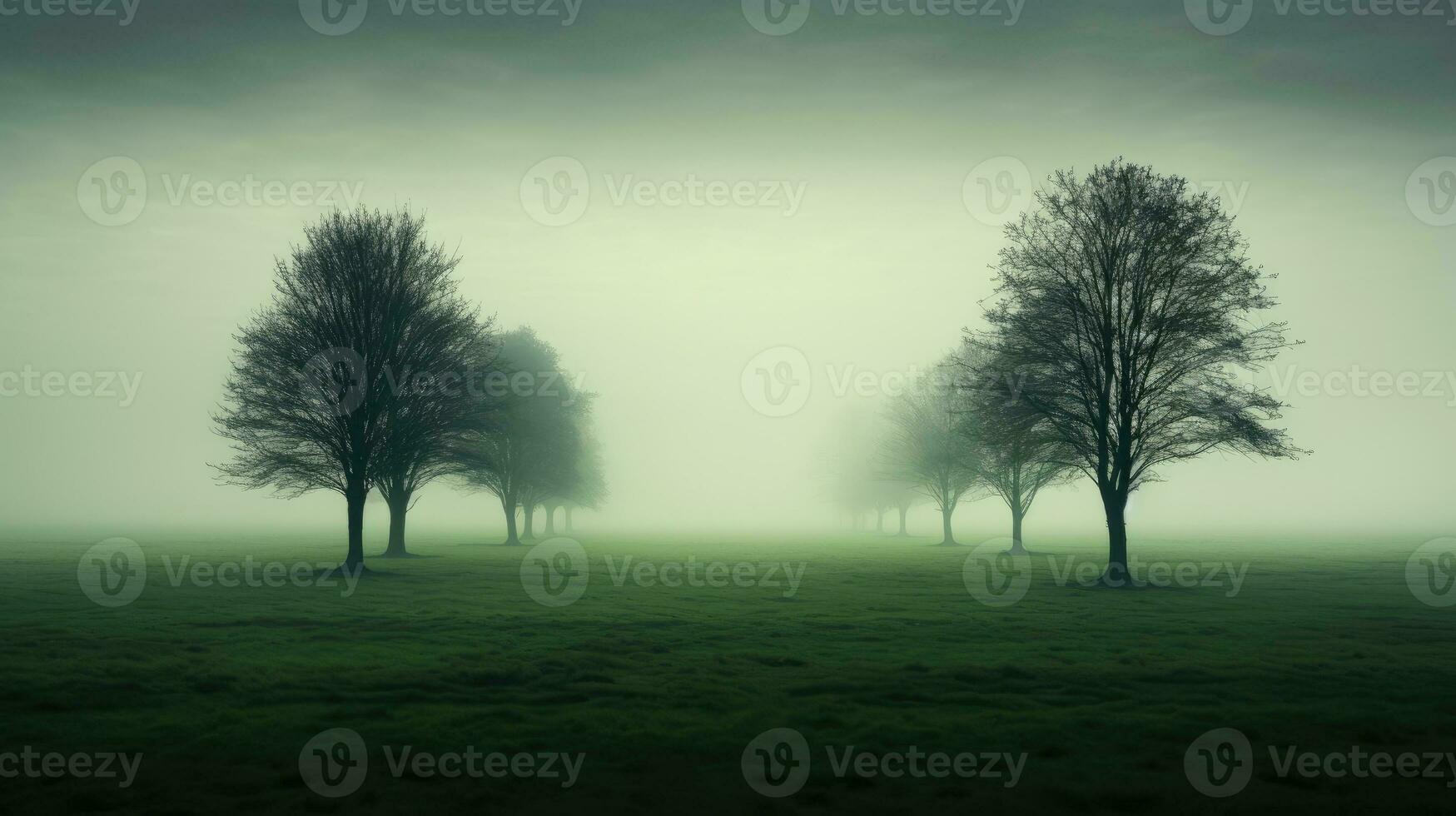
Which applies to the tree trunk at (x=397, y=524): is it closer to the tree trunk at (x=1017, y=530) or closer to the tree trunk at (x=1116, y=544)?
the tree trunk at (x=1116, y=544)

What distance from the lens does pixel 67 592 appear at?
28.8 metres

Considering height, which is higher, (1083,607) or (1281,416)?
(1281,416)

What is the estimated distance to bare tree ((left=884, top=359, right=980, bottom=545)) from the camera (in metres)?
63.2

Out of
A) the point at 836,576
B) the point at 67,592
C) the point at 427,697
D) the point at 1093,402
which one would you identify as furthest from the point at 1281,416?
the point at 67,592

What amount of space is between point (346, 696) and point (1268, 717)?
1341 cm

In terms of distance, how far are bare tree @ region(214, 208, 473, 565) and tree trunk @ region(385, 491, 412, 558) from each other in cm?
1247

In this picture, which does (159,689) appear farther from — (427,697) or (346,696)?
(427,697)

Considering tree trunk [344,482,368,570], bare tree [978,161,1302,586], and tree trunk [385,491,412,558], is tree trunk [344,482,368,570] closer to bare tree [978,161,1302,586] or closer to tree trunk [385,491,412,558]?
tree trunk [385,491,412,558]

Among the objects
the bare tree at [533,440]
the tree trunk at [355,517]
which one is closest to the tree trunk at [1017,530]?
the bare tree at [533,440]

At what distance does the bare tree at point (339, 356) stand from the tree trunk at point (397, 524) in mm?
12475

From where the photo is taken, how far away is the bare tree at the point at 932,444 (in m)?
63.2

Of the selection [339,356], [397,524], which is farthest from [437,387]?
[397,524]

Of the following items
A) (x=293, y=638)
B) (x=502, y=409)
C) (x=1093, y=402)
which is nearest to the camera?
(x=293, y=638)

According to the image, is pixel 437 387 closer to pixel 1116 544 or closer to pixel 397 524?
pixel 397 524
